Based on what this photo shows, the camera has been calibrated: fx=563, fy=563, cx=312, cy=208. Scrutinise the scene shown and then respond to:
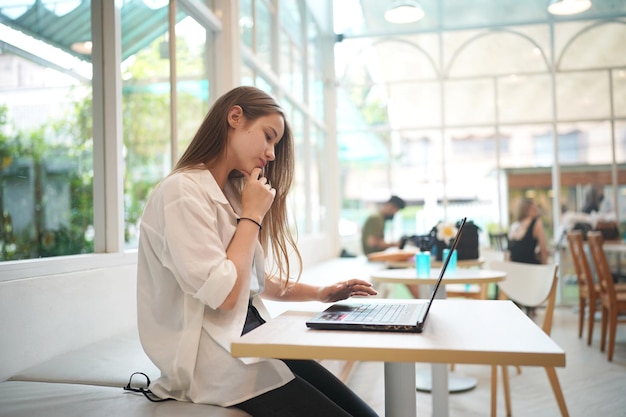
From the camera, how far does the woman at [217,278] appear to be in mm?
1311

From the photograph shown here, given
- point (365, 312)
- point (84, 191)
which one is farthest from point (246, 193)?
point (84, 191)

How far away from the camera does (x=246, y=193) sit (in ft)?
4.84

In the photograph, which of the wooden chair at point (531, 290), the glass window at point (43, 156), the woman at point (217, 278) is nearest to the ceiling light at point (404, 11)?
the glass window at point (43, 156)

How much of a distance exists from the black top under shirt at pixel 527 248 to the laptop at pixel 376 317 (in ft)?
17.3

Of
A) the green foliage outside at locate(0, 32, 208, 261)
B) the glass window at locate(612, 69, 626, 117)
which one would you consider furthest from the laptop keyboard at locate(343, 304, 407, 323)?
the glass window at locate(612, 69, 626, 117)

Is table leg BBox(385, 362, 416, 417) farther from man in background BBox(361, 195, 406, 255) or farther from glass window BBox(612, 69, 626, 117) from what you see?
glass window BBox(612, 69, 626, 117)

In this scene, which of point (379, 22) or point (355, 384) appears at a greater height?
point (379, 22)

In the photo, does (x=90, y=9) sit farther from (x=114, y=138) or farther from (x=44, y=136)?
(x=44, y=136)

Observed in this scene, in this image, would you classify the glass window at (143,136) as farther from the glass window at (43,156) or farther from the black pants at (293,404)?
the black pants at (293,404)

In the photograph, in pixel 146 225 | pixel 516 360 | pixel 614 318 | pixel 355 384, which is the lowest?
pixel 355 384

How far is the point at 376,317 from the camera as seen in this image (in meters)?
1.34

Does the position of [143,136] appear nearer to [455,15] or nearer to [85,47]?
[455,15]

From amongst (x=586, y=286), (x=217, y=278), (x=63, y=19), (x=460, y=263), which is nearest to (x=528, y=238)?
(x=586, y=286)

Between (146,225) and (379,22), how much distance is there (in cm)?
Answer: 761
